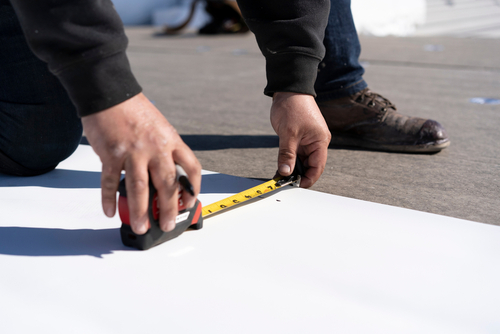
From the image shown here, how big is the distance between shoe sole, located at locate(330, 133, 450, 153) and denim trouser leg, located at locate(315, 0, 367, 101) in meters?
0.20

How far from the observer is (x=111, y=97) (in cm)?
82

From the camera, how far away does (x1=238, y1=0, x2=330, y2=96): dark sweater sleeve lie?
1.21m

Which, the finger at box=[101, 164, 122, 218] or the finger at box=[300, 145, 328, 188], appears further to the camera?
the finger at box=[300, 145, 328, 188]

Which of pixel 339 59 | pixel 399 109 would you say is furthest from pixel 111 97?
pixel 399 109

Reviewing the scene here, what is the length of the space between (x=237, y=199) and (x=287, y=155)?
197 millimetres

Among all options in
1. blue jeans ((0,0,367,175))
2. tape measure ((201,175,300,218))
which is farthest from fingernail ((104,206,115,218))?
blue jeans ((0,0,367,175))

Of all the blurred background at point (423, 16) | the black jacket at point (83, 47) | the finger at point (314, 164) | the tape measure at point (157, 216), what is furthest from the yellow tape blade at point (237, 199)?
the blurred background at point (423, 16)

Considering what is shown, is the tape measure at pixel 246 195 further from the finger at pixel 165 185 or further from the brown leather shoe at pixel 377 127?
the brown leather shoe at pixel 377 127

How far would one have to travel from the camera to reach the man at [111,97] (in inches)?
32.0

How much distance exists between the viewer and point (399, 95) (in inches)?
118

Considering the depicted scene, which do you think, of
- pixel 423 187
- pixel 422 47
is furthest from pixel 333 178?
pixel 422 47

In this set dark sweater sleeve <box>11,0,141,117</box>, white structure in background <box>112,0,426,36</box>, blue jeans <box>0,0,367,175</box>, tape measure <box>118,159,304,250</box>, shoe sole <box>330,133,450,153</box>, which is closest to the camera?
dark sweater sleeve <box>11,0,141,117</box>

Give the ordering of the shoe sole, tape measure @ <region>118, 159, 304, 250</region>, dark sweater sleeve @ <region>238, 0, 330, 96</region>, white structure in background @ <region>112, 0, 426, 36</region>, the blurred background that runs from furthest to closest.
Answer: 1. white structure in background @ <region>112, 0, 426, 36</region>
2. the blurred background
3. the shoe sole
4. dark sweater sleeve @ <region>238, 0, 330, 96</region>
5. tape measure @ <region>118, 159, 304, 250</region>

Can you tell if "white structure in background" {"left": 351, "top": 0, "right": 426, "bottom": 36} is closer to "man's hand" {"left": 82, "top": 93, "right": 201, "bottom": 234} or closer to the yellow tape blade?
the yellow tape blade
